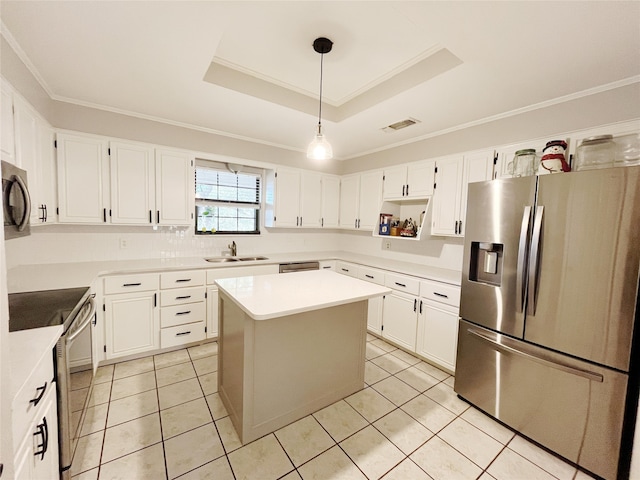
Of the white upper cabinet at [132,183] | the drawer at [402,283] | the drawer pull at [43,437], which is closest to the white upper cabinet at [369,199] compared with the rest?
the drawer at [402,283]

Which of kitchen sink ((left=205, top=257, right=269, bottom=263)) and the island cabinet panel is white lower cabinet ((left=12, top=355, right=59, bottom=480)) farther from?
kitchen sink ((left=205, top=257, right=269, bottom=263))

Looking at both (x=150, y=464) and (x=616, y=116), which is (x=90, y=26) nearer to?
(x=150, y=464)

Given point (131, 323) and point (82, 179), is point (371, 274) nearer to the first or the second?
point (131, 323)

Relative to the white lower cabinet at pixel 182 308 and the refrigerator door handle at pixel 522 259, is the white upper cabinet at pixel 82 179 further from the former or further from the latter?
the refrigerator door handle at pixel 522 259

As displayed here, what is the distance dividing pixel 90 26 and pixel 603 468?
4010 mm

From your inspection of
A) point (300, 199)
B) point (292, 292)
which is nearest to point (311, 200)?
point (300, 199)

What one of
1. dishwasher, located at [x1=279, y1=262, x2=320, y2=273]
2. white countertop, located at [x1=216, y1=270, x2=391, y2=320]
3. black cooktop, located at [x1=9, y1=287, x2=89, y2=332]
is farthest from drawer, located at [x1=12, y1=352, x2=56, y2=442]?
dishwasher, located at [x1=279, y1=262, x2=320, y2=273]

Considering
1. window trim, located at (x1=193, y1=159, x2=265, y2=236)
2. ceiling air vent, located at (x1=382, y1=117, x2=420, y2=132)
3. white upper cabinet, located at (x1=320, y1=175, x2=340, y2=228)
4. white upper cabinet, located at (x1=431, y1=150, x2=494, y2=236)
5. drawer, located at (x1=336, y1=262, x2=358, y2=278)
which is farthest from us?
white upper cabinet, located at (x1=320, y1=175, x2=340, y2=228)

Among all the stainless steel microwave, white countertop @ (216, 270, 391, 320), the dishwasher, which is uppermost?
the stainless steel microwave

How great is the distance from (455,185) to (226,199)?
2.88m

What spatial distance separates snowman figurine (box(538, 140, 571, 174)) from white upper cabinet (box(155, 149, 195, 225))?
11.3ft

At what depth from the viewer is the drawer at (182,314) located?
287 centimetres

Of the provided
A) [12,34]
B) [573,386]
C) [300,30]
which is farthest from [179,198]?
[573,386]

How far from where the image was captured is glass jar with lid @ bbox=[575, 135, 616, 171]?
1881 mm
